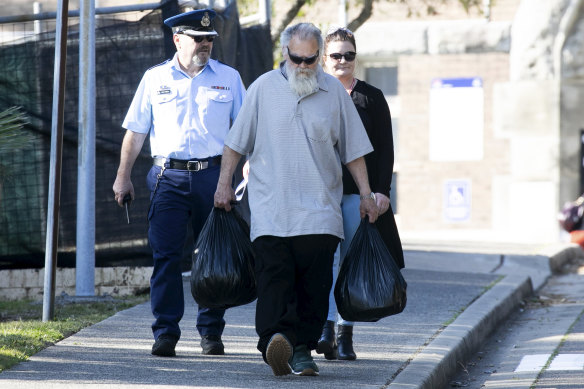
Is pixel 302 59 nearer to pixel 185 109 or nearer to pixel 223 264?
pixel 185 109

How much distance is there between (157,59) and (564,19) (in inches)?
433

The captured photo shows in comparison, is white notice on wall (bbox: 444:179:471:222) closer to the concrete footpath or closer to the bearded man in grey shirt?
the concrete footpath

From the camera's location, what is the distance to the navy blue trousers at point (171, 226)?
20.3 feet

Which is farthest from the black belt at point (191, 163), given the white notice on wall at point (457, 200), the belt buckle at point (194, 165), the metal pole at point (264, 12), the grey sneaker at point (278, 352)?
the white notice on wall at point (457, 200)

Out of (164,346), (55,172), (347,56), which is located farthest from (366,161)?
(55,172)

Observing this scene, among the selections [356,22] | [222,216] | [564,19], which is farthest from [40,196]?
[564,19]

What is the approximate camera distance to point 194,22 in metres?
6.20

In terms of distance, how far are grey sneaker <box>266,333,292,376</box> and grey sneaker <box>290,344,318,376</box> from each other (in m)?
0.11

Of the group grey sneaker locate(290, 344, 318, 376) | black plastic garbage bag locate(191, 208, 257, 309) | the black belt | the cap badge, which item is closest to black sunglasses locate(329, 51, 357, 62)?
the cap badge

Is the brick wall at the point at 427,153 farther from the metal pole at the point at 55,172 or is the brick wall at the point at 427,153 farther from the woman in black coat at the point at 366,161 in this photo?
the woman in black coat at the point at 366,161

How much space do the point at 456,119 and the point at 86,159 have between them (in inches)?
554

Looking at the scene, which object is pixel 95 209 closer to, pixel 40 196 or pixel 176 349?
pixel 40 196

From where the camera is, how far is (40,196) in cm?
859

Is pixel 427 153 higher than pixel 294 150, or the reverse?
pixel 294 150
